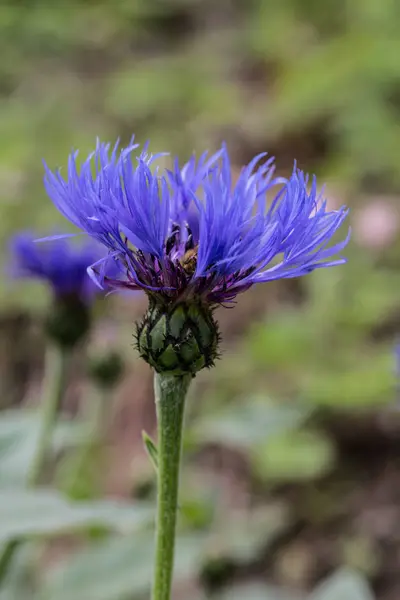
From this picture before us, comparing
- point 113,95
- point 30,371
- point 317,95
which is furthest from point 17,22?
point 30,371

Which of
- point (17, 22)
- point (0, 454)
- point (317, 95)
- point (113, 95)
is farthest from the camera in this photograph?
point (17, 22)

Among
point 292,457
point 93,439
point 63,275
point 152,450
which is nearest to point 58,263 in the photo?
point 63,275

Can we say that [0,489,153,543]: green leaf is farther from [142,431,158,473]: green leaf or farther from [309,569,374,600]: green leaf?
[309,569,374,600]: green leaf

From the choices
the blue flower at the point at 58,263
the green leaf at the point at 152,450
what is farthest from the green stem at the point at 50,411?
the green leaf at the point at 152,450

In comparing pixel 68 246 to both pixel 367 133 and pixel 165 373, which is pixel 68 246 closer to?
pixel 165 373

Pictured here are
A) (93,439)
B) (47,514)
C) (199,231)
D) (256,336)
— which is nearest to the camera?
(199,231)

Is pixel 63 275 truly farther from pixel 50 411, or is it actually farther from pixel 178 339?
pixel 178 339
